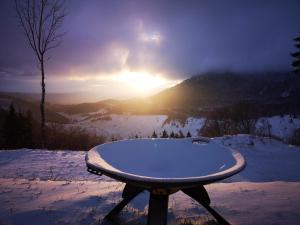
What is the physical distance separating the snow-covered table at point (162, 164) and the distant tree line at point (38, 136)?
29.9 feet

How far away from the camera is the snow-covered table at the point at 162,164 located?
193 centimetres

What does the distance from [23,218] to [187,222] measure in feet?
5.38

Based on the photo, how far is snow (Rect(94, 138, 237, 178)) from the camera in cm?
227

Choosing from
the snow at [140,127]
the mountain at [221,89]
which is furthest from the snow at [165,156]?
the mountain at [221,89]

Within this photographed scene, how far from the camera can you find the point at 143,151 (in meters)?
2.72

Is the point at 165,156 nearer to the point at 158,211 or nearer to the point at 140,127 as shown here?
the point at 158,211

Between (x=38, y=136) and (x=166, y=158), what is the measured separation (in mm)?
→ 17641

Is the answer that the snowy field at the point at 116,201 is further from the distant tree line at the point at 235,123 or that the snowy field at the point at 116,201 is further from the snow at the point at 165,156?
the distant tree line at the point at 235,123

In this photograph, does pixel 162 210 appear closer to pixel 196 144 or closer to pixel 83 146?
pixel 196 144

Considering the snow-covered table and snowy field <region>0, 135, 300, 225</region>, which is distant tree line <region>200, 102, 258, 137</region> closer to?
snowy field <region>0, 135, 300, 225</region>

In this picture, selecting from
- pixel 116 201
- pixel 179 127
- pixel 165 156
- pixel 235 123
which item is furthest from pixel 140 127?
pixel 165 156

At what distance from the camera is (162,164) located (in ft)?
8.60

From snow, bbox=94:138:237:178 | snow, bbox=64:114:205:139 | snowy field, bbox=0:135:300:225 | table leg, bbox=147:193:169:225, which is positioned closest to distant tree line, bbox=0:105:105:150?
snow, bbox=64:114:205:139

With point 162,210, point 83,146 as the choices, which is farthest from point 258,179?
point 83,146
